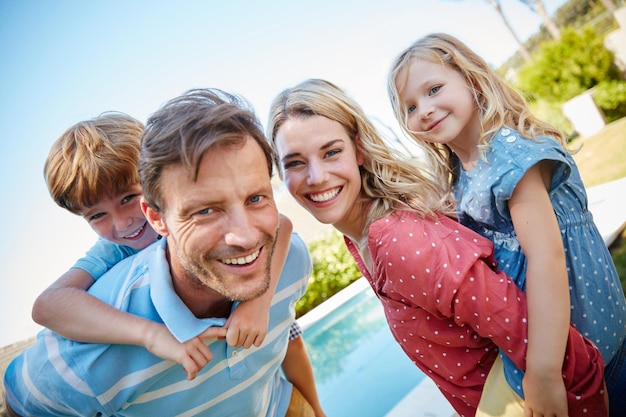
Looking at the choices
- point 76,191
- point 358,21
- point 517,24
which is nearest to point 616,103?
point 517,24

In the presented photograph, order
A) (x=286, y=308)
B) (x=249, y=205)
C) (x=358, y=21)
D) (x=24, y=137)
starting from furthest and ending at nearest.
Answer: (x=358, y=21) < (x=24, y=137) < (x=286, y=308) < (x=249, y=205)

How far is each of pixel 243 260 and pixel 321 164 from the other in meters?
0.70

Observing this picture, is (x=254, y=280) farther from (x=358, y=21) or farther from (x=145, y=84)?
(x=358, y=21)

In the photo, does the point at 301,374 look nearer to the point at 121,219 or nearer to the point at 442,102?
the point at 121,219

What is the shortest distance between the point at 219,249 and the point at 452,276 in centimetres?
96

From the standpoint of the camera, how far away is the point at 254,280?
1722mm

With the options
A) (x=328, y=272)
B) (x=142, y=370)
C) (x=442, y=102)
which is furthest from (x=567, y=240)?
(x=328, y=272)

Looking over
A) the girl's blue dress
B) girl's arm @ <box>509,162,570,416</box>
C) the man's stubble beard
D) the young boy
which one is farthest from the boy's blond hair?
girl's arm @ <box>509,162,570,416</box>

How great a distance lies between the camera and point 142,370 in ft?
5.53

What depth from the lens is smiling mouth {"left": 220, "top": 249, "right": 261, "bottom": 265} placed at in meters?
1.65

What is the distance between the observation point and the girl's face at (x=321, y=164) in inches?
80.7

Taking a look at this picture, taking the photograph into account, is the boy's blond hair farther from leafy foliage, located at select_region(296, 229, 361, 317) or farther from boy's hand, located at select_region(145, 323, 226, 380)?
leafy foliage, located at select_region(296, 229, 361, 317)

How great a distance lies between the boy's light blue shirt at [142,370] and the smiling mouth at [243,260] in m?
0.31

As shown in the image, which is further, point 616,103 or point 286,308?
point 616,103
